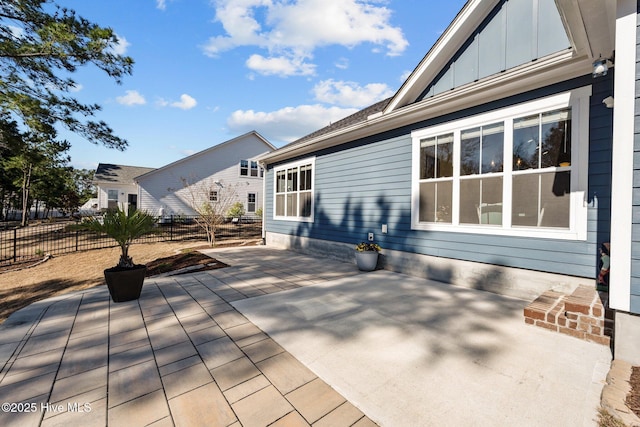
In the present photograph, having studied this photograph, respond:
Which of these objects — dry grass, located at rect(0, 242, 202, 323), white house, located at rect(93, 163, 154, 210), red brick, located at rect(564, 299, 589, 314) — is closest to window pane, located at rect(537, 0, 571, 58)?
red brick, located at rect(564, 299, 589, 314)

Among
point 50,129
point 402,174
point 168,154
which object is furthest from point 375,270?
point 168,154

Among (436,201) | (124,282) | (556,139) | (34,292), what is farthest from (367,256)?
(34,292)

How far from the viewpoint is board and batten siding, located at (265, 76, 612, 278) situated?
3443 millimetres

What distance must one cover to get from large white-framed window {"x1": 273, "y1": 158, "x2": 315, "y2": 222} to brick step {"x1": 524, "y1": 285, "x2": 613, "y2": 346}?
5993 millimetres

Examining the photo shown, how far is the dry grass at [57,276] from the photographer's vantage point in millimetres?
5402

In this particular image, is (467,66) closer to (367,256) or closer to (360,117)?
(360,117)

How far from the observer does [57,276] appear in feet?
22.8

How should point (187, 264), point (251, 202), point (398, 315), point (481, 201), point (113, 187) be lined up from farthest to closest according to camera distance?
point (113, 187) → point (251, 202) → point (187, 264) → point (481, 201) → point (398, 315)

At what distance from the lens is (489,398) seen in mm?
1875

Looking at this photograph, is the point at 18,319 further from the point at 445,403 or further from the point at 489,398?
the point at 489,398

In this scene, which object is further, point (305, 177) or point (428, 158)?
point (305, 177)

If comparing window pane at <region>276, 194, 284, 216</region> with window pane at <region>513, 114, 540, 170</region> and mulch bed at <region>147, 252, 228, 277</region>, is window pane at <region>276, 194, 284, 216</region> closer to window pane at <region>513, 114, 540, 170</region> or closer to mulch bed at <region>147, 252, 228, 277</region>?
mulch bed at <region>147, 252, 228, 277</region>

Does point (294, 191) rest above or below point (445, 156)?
below

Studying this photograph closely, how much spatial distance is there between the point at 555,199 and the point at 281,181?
307 inches
